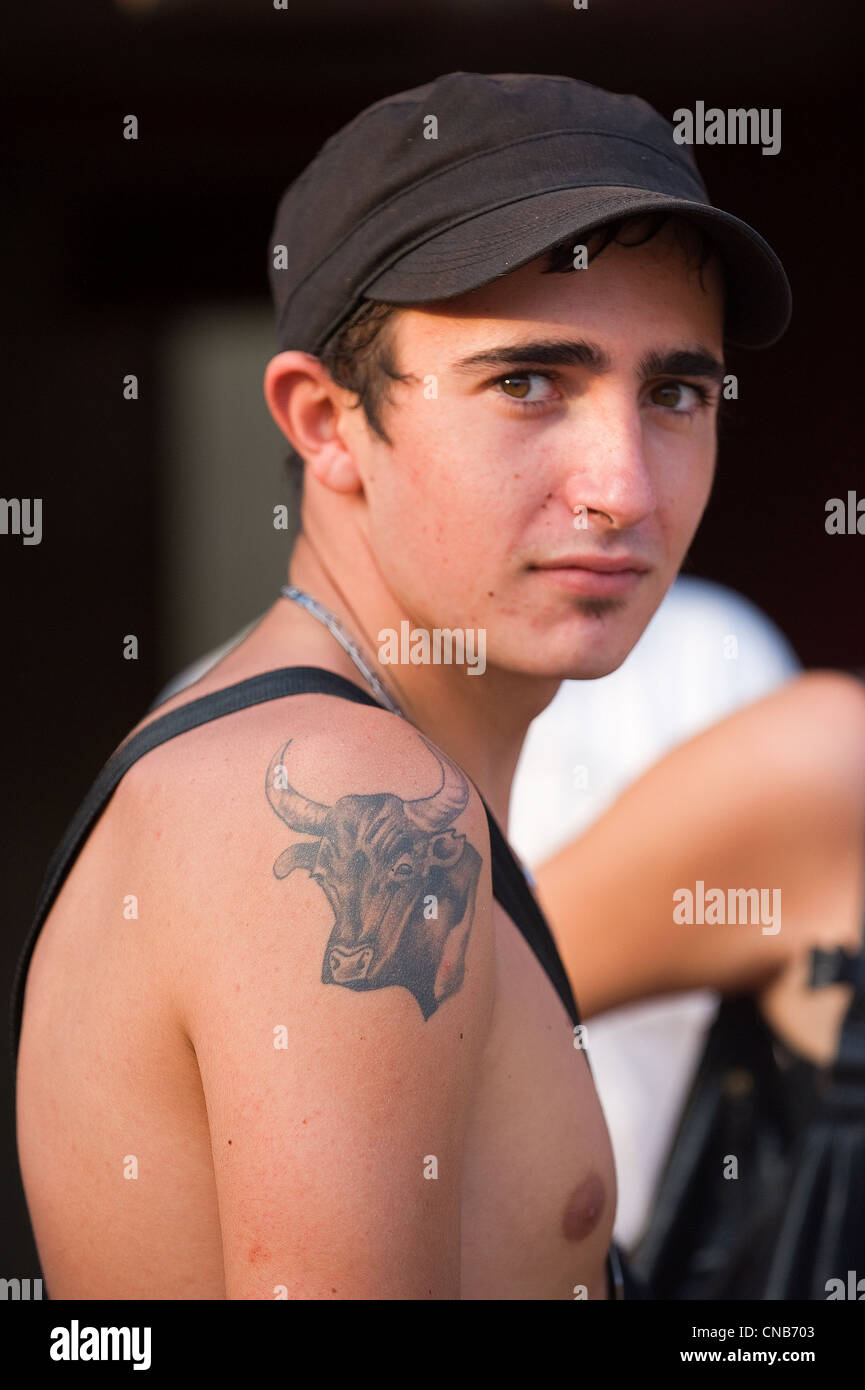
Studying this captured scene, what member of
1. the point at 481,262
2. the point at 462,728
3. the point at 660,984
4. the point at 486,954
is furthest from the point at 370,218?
the point at 660,984

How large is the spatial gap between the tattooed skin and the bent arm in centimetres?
124

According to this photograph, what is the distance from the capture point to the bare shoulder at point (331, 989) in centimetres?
95

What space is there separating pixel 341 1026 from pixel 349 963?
5 centimetres

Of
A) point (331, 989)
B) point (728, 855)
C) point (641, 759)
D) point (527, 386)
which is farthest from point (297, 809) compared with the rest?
point (641, 759)

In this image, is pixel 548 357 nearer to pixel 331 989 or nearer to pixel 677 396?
pixel 677 396

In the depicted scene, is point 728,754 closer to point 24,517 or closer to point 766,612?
point 766,612

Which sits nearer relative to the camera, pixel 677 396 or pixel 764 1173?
pixel 677 396

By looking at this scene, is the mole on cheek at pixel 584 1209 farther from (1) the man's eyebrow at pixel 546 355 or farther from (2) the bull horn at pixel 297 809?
(1) the man's eyebrow at pixel 546 355

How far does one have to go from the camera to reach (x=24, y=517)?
4387 millimetres

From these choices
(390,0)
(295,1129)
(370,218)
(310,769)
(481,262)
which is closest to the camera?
(295,1129)

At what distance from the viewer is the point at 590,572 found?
1.29 m

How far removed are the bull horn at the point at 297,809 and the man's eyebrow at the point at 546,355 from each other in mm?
463

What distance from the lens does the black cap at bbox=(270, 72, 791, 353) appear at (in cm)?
122

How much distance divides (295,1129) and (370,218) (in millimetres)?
873
